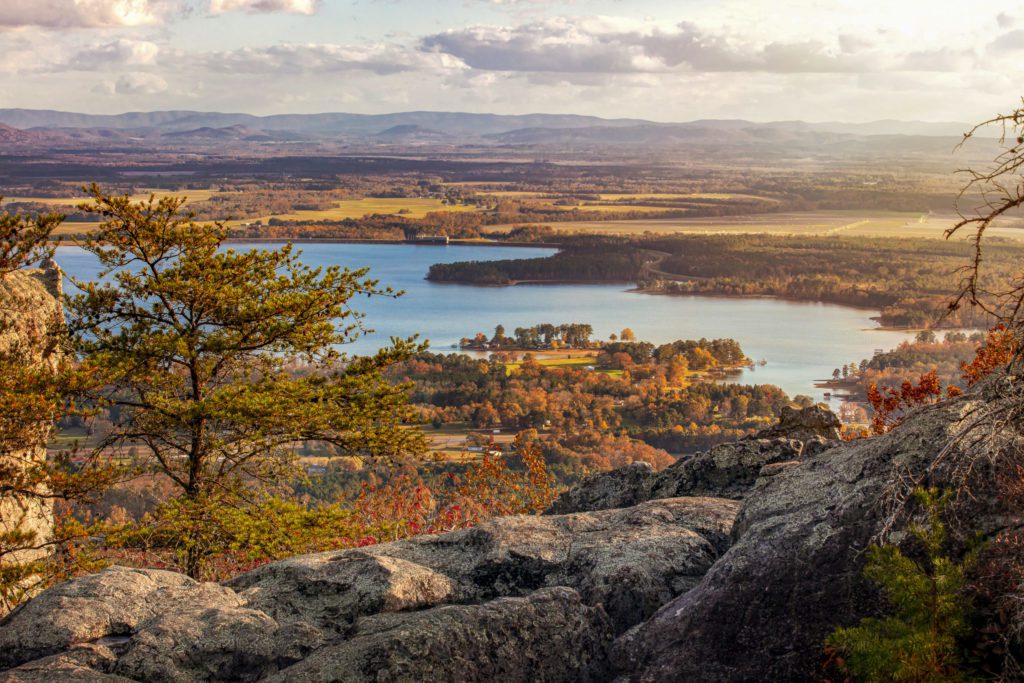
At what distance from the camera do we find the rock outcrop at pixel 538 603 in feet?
22.3

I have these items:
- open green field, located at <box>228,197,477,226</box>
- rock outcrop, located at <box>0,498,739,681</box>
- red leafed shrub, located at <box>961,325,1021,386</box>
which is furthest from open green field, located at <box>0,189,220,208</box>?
red leafed shrub, located at <box>961,325,1021,386</box>

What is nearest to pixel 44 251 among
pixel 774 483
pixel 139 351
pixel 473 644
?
pixel 139 351

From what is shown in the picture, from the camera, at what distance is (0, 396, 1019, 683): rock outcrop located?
268 inches

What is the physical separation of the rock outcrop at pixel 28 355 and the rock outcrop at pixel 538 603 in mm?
4060

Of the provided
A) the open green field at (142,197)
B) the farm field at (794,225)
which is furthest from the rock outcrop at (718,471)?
the farm field at (794,225)

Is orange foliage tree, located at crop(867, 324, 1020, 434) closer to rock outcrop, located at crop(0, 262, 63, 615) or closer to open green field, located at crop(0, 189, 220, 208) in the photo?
rock outcrop, located at crop(0, 262, 63, 615)

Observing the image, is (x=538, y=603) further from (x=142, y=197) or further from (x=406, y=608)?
(x=142, y=197)

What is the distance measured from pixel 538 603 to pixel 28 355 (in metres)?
8.70

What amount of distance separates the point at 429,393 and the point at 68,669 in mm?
39697

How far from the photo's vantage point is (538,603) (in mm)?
7508

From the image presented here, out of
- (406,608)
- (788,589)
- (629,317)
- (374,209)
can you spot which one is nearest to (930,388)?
(788,589)

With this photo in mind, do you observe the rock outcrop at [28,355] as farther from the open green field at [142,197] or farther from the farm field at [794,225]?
the farm field at [794,225]

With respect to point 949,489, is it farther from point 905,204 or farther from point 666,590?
point 905,204

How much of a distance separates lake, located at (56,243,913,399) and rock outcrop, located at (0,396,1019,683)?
44304 millimetres
